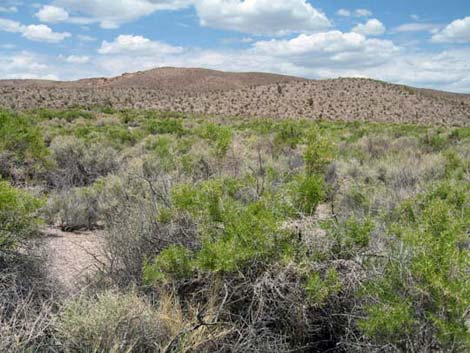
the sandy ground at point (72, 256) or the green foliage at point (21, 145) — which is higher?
the green foliage at point (21, 145)

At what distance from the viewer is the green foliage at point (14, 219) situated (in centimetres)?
620

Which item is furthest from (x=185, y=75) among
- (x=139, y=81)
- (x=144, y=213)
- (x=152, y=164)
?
(x=144, y=213)

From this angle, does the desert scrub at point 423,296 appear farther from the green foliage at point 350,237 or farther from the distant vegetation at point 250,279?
the green foliage at point 350,237

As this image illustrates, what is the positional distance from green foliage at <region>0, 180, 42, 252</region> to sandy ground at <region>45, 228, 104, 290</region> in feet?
1.39

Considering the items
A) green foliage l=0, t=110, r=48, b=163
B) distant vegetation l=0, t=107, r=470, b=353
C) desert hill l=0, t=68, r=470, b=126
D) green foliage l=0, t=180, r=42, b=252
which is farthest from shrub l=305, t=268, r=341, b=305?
desert hill l=0, t=68, r=470, b=126

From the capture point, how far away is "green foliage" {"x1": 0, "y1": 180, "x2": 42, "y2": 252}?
244 inches

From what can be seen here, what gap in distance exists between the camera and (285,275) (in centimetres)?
530

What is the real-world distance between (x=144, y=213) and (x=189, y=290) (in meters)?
1.49

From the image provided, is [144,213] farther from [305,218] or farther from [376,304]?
[376,304]

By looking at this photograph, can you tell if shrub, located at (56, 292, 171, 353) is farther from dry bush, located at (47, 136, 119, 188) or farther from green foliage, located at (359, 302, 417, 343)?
dry bush, located at (47, 136, 119, 188)

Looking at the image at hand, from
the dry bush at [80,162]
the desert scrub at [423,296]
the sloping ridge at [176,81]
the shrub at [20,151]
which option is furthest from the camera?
the sloping ridge at [176,81]

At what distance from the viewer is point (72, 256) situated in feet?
27.5

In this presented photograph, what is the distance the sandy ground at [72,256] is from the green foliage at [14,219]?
423mm

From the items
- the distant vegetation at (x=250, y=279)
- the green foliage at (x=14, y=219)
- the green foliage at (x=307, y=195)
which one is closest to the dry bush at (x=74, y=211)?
the distant vegetation at (x=250, y=279)
